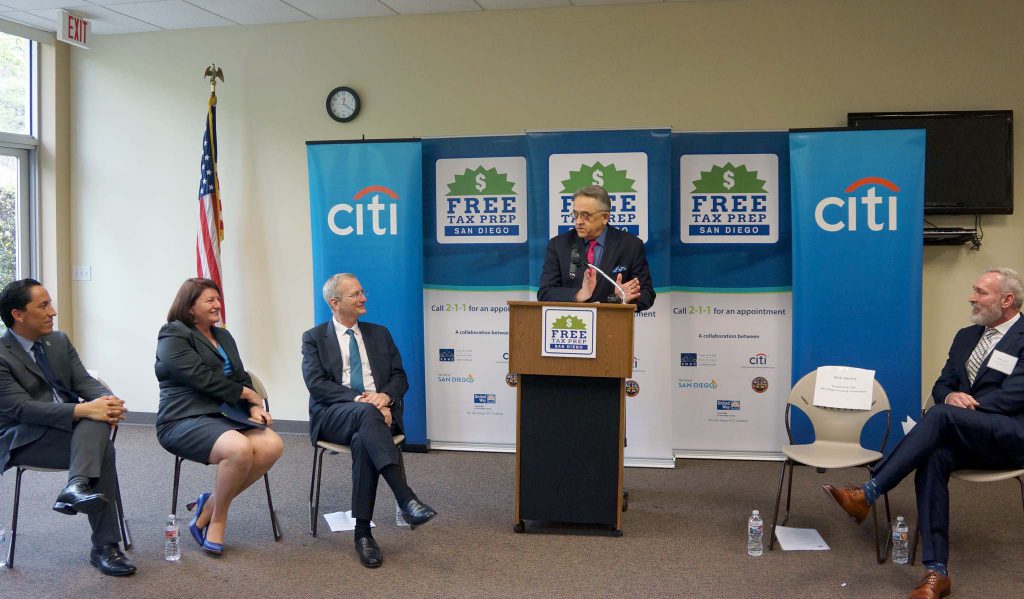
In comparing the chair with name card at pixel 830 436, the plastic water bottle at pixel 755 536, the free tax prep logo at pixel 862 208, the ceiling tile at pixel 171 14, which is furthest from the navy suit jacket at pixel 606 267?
the ceiling tile at pixel 171 14

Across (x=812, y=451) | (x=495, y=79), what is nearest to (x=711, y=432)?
(x=812, y=451)

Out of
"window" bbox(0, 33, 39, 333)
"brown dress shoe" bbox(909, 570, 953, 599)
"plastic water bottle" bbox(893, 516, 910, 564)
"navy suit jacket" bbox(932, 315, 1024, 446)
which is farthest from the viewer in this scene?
"window" bbox(0, 33, 39, 333)

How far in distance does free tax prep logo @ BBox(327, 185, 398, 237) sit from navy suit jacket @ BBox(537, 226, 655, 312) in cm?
175

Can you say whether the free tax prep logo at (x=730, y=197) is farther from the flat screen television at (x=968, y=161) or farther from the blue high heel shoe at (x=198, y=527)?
the blue high heel shoe at (x=198, y=527)

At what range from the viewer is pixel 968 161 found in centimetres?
566

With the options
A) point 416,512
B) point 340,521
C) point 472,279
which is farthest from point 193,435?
point 472,279

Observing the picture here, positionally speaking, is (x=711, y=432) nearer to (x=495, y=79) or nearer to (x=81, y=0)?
(x=495, y=79)

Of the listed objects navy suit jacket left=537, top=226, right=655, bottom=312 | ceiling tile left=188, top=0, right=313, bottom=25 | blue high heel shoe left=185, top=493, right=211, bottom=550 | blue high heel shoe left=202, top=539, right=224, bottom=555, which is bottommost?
blue high heel shoe left=202, top=539, right=224, bottom=555

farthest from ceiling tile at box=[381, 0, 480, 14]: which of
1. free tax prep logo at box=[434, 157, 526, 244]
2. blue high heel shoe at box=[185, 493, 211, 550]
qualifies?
blue high heel shoe at box=[185, 493, 211, 550]

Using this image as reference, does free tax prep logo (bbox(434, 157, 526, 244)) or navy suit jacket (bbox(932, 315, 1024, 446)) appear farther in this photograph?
free tax prep logo (bbox(434, 157, 526, 244))

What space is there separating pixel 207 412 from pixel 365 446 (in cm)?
77

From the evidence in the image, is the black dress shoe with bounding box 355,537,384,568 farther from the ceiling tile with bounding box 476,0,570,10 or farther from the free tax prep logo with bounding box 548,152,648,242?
the ceiling tile with bounding box 476,0,570,10

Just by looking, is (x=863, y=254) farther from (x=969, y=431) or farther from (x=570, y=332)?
(x=570, y=332)

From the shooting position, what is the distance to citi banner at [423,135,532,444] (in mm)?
5926
